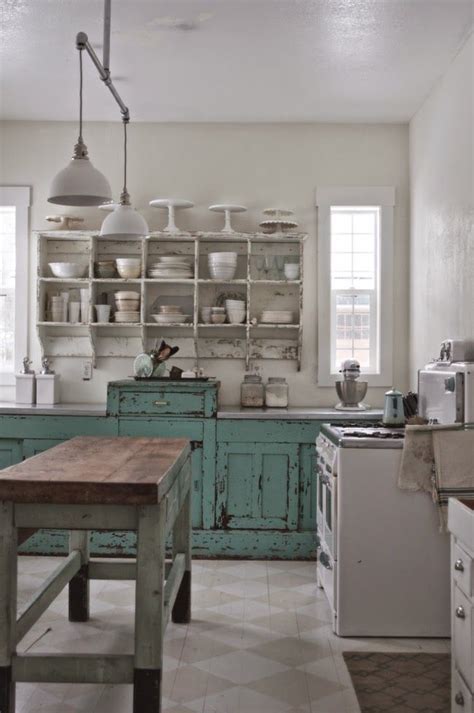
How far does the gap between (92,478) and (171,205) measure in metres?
3.71

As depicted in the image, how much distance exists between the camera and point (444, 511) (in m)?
3.80

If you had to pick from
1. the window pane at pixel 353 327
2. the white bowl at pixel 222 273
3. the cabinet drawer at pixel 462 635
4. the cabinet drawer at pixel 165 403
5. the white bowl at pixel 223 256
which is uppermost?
the white bowl at pixel 223 256

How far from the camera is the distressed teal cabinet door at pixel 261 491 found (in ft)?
17.6

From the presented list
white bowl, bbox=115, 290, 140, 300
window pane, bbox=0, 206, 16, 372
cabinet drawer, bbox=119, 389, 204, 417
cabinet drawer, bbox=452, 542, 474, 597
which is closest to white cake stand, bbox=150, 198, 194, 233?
white bowl, bbox=115, 290, 140, 300

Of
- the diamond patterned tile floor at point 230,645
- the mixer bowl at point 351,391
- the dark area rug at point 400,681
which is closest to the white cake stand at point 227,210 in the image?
the mixer bowl at point 351,391

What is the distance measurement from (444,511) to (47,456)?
80.2 inches

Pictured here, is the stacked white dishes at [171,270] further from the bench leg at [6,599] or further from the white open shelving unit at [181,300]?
the bench leg at [6,599]

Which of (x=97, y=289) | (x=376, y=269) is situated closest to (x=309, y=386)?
(x=376, y=269)

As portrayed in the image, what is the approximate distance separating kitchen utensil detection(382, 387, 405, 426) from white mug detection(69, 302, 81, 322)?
277cm

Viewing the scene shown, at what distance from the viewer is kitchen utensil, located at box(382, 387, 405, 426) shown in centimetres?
464

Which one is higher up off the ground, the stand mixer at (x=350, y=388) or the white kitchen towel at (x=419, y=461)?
the stand mixer at (x=350, y=388)

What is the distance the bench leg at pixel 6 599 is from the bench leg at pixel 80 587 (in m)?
1.22

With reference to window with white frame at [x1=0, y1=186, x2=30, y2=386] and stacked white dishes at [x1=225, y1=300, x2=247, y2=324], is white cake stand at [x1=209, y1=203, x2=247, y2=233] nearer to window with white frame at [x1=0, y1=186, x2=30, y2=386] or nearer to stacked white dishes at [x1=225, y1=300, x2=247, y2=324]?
stacked white dishes at [x1=225, y1=300, x2=247, y2=324]

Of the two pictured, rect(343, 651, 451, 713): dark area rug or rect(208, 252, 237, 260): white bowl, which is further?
rect(208, 252, 237, 260): white bowl
